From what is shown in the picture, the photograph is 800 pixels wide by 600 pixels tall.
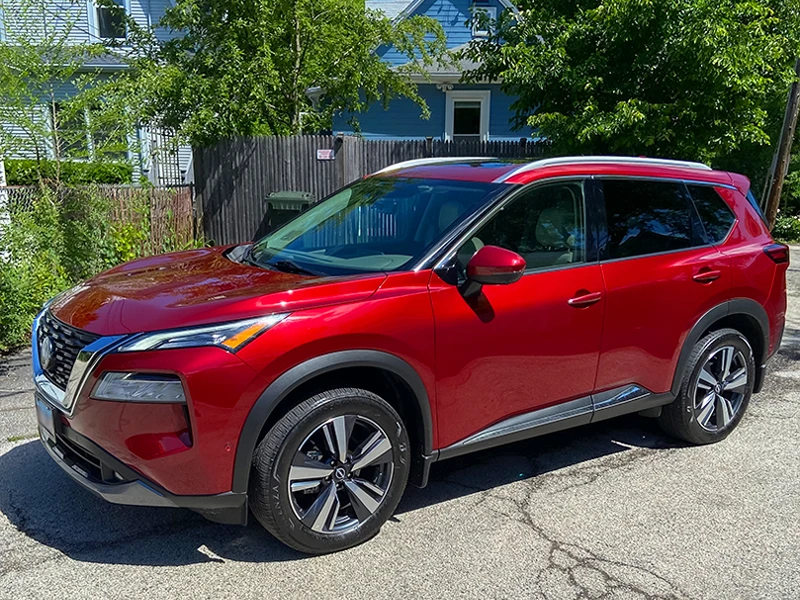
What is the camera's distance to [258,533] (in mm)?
3500

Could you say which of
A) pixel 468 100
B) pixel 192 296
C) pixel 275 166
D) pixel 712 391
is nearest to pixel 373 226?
pixel 192 296

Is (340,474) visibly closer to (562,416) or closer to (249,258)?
(562,416)

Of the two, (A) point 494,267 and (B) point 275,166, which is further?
(B) point 275,166

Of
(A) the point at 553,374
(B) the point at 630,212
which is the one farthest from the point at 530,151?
(A) the point at 553,374

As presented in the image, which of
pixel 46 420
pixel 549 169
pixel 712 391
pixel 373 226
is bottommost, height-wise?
pixel 712 391

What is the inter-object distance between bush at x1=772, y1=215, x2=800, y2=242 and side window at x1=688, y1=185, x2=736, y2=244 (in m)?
11.6

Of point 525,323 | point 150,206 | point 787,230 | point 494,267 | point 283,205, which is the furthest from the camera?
point 787,230

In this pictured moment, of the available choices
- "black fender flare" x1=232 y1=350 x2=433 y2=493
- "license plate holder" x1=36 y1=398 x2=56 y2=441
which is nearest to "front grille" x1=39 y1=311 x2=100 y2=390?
"license plate holder" x1=36 y1=398 x2=56 y2=441

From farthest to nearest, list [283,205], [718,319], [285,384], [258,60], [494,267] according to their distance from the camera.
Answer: [283,205], [258,60], [718,319], [494,267], [285,384]

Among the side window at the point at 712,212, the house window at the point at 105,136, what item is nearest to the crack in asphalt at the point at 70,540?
the side window at the point at 712,212

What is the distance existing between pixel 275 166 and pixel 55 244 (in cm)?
405

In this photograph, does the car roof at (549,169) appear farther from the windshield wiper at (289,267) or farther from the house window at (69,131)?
the house window at (69,131)

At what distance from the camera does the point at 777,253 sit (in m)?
4.80

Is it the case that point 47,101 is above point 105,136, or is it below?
above
